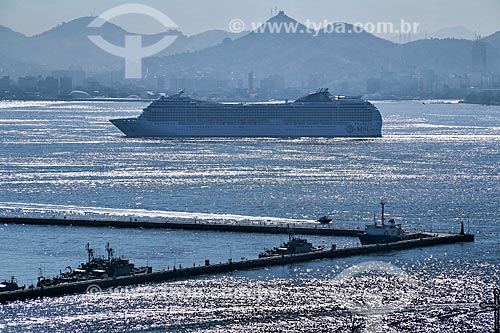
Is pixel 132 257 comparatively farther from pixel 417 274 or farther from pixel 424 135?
pixel 424 135

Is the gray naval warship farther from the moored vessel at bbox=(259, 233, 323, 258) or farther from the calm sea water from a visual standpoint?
the moored vessel at bbox=(259, 233, 323, 258)

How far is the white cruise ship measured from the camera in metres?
72.2

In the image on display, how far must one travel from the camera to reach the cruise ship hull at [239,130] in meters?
72.1

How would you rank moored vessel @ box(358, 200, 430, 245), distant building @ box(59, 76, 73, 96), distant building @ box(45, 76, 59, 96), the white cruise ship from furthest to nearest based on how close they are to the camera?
distant building @ box(59, 76, 73, 96)
distant building @ box(45, 76, 59, 96)
the white cruise ship
moored vessel @ box(358, 200, 430, 245)

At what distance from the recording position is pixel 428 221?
33719mm

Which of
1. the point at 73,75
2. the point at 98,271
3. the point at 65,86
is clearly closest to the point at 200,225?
the point at 98,271

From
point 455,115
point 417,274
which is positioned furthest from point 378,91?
point 417,274

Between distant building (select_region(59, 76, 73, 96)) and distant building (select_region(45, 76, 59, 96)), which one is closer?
distant building (select_region(45, 76, 59, 96))

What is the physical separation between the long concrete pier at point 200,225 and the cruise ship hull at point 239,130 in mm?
38619

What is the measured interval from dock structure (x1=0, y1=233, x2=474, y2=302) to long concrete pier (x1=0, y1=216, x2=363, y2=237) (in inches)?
81.3

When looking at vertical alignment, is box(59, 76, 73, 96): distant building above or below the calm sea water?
above

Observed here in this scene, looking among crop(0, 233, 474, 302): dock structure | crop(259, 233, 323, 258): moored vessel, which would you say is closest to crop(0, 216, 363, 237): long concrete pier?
crop(0, 233, 474, 302): dock structure

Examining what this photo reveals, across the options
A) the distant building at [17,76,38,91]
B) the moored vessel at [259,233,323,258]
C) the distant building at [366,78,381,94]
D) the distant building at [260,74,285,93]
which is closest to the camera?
the moored vessel at [259,233,323,258]

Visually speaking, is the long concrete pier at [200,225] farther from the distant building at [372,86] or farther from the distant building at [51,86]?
the distant building at [372,86]
